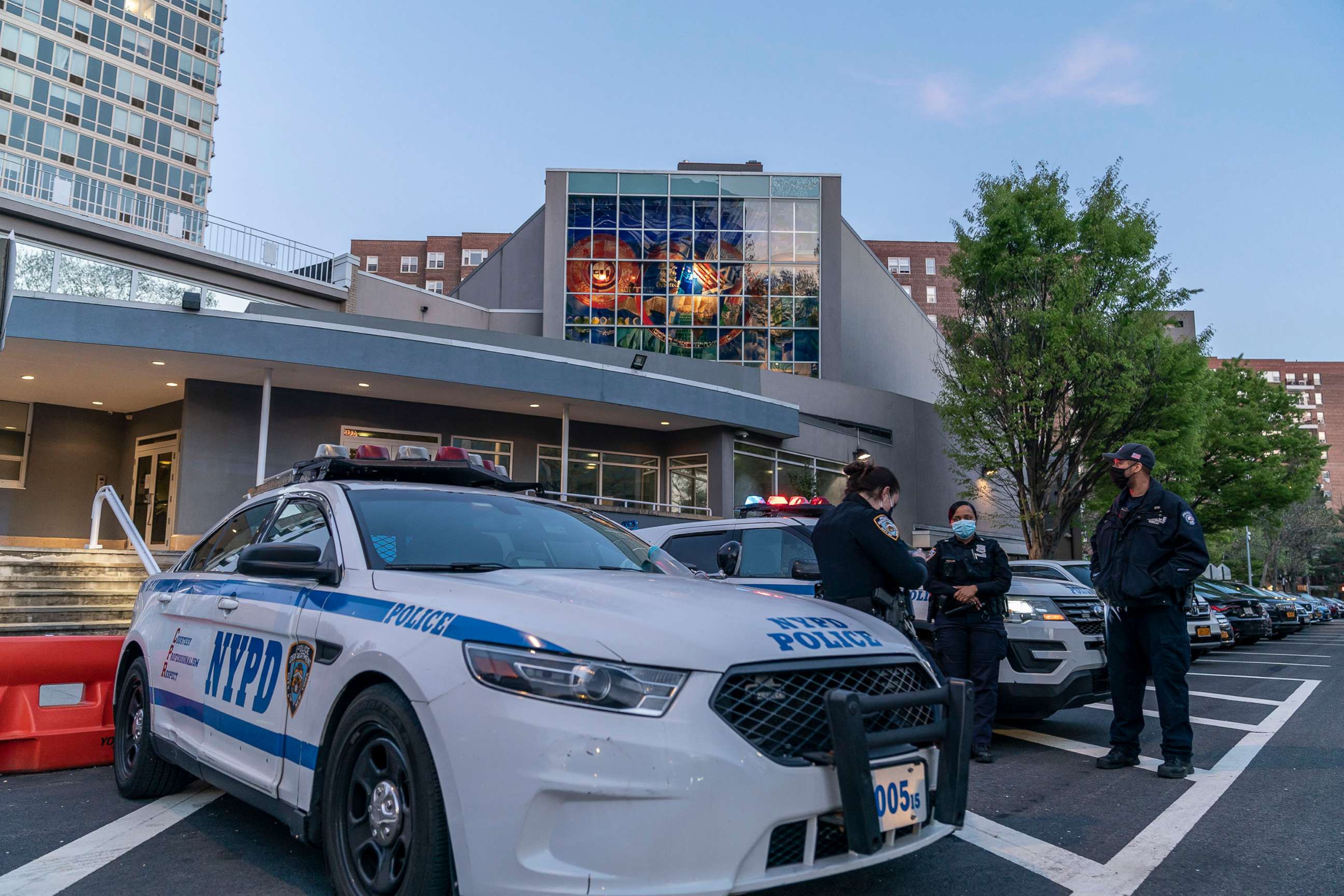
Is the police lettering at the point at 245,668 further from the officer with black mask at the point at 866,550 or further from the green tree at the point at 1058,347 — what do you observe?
the green tree at the point at 1058,347

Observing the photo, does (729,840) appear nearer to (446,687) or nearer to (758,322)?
(446,687)

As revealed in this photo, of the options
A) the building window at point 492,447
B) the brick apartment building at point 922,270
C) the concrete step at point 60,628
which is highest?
the brick apartment building at point 922,270

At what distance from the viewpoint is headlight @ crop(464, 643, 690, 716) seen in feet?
8.36

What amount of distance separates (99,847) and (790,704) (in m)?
3.33

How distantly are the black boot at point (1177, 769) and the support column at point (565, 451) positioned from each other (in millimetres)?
16004

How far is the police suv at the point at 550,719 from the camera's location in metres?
2.46

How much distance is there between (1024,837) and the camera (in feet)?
14.0

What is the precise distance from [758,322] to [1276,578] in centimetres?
5840

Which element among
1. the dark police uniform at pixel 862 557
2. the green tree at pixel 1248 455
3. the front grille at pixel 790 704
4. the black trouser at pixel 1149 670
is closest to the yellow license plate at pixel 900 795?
the front grille at pixel 790 704

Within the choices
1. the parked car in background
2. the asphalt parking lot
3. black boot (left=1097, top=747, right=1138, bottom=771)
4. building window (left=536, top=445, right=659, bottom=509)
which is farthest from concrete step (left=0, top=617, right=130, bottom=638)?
the parked car in background

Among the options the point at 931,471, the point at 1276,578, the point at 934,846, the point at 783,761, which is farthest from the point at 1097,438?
the point at 1276,578

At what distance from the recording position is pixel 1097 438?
77.0 feet

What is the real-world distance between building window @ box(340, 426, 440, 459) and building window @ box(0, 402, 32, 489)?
6.79 meters

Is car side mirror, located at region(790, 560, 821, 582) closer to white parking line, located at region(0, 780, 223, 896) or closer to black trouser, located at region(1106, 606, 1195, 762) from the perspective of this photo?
black trouser, located at region(1106, 606, 1195, 762)
